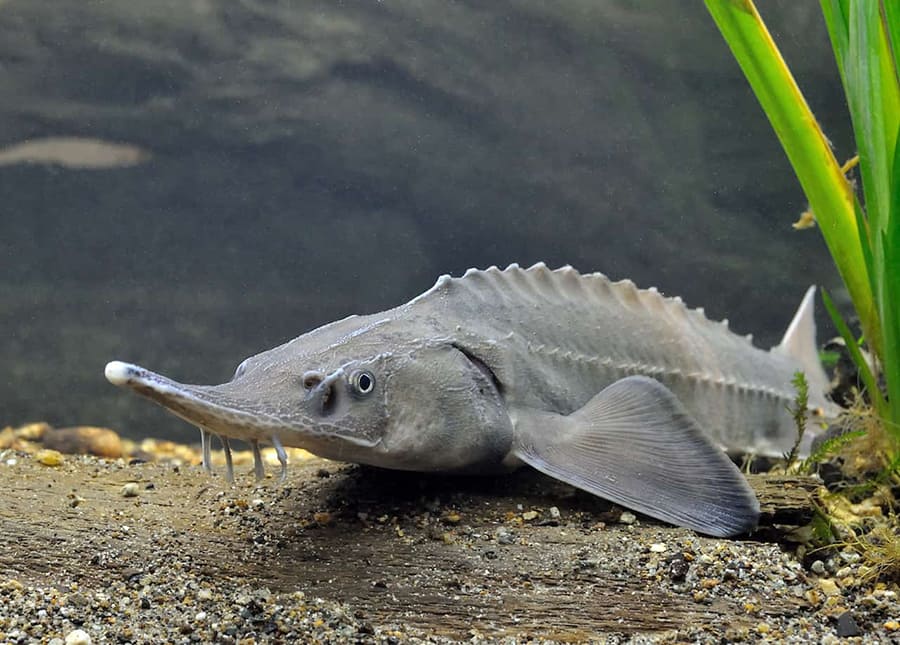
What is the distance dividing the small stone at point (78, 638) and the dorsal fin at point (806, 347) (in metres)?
3.86

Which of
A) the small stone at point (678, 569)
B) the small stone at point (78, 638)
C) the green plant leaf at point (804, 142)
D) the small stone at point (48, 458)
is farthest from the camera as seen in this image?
the small stone at point (48, 458)

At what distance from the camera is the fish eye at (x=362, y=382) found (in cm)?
240

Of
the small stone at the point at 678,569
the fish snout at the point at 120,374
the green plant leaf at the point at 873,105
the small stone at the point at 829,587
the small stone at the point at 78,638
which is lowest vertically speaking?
the small stone at the point at 829,587

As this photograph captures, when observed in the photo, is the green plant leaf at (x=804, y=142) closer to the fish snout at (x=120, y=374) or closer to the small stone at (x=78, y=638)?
the fish snout at (x=120, y=374)

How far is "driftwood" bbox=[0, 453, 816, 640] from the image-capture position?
208 cm

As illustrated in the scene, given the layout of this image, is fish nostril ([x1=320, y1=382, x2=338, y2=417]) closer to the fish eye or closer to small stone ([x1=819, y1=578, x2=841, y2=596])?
the fish eye

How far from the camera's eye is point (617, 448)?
269 centimetres

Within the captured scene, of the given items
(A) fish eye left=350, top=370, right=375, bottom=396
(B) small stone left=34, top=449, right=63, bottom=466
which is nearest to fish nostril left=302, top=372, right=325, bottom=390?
(A) fish eye left=350, top=370, right=375, bottom=396

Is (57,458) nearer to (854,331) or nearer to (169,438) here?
(169,438)

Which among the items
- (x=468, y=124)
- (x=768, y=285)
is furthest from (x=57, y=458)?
(x=768, y=285)

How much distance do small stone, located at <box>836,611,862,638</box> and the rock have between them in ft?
11.6

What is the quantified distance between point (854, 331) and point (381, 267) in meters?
3.45

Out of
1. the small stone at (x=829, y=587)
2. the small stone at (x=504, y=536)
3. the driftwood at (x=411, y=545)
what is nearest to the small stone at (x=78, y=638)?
the driftwood at (x=411, y=545)

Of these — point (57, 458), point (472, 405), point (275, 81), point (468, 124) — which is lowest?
point (57, 458)
